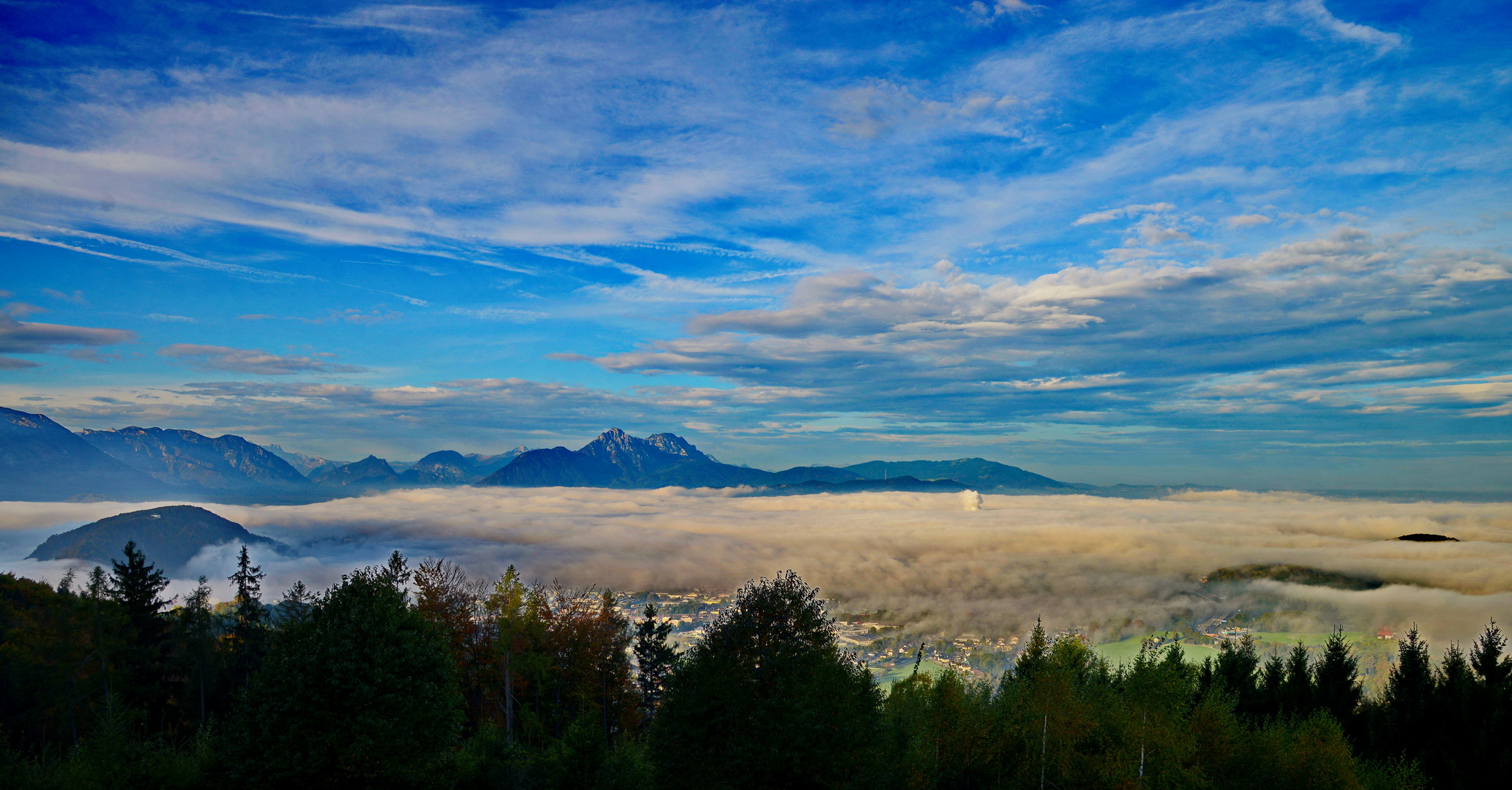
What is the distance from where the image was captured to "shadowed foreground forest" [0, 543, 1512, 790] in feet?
102

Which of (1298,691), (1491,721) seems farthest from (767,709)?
(1298,691)

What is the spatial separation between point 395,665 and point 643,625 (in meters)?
41.9

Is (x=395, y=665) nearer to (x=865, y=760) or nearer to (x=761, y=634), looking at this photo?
(x=761, y=634)

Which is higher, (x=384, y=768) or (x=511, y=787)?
(x=384, y=768)

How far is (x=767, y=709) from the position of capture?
3036 centimetres

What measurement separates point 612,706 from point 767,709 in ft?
121

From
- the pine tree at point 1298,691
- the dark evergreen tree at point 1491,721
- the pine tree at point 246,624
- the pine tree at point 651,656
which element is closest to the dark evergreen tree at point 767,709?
the dark evergreen tree at point 1491,721

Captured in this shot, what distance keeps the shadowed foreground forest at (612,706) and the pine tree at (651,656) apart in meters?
0.25

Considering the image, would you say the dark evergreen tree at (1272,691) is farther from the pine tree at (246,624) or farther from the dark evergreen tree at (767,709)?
the pine tree at (246,624)

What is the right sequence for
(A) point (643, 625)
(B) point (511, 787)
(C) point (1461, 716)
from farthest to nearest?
(A) point (643, 625) → (C) point (1461, 716) → (B) point (511, 787)

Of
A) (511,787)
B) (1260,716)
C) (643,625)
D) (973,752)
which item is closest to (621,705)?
(643,625)

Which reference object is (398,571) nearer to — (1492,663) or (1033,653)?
(1033,653)

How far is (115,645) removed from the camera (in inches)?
2063

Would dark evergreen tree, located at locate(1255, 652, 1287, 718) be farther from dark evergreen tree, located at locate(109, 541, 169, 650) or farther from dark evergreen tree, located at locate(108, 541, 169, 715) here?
dark evergreen tree, located at locate(109, 541, 169, 650)
